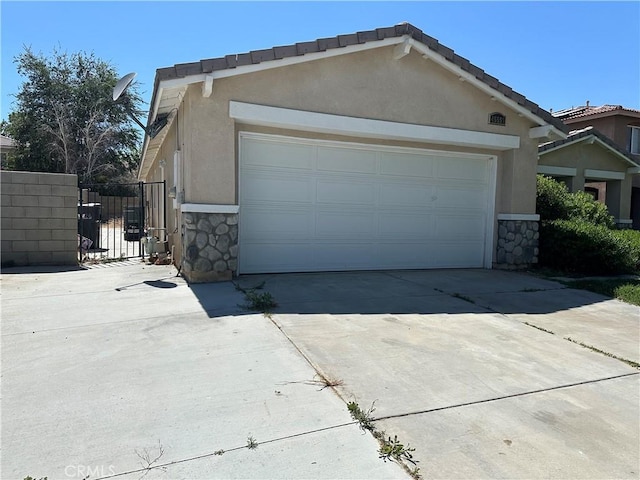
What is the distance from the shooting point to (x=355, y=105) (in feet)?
26.6

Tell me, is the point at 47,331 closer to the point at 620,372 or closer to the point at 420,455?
the point at 420,455

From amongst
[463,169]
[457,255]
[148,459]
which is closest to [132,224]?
[457,255]

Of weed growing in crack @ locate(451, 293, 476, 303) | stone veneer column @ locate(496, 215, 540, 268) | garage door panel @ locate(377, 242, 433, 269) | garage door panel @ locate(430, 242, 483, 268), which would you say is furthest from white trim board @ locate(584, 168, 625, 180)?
weed growing in crack @ locate(451, 293, 476, 303)

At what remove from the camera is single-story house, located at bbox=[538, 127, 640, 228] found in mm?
15914

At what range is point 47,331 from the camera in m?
4.79

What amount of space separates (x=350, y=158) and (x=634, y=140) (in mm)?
19836

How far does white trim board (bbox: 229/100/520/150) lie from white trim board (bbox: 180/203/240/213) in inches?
59.4

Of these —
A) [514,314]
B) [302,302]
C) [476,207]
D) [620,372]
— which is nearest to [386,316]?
[302,302]

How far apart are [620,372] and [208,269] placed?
5.78 m

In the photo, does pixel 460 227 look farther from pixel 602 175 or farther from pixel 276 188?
pixel 602 175

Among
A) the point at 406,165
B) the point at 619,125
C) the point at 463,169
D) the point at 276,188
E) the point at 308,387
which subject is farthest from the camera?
the point at 619,125

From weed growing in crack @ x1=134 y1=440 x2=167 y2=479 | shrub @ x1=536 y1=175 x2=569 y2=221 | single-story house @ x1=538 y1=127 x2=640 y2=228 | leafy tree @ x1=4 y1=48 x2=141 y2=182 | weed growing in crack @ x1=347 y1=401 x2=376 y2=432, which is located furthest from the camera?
leafy tree @ x1=4 y1=48 x2=141 y2=182

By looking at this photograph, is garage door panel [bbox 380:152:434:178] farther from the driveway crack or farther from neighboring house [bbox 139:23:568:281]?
the driveway crack

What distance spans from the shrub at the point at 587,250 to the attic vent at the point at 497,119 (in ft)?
9.08
